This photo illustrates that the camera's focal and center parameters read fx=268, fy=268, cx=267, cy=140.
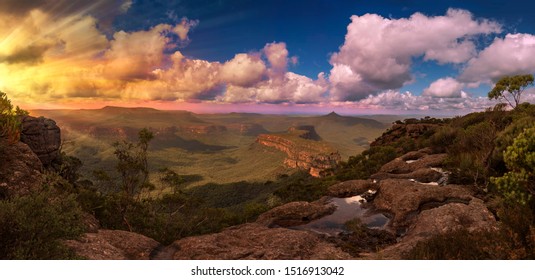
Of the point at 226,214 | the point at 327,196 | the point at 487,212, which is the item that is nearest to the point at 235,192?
the point at 226,214

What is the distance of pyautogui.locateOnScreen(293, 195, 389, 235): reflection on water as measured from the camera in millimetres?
15133

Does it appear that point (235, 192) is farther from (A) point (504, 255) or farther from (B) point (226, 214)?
(A) point (504, 255)

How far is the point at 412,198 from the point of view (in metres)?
16.0

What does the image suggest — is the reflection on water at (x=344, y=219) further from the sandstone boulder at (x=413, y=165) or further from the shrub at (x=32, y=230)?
the shrub at (x=32, y=230)

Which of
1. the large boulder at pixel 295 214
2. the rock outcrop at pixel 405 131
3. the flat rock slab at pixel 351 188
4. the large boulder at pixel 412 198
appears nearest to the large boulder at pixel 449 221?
the large boulder at pixel 412 198

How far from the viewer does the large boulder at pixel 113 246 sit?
9.14 metres

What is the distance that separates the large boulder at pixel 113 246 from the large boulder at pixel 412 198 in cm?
1247

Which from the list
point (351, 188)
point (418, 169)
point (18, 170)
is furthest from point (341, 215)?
point (18, 170)

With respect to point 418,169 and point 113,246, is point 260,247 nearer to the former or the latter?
point 113,246

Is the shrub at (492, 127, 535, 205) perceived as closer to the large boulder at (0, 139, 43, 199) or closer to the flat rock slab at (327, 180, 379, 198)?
the flat rock slab at (327, 180, 379, 198)

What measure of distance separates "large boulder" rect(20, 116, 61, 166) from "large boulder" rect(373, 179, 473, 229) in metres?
27.5

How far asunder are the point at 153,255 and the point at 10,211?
216 inches

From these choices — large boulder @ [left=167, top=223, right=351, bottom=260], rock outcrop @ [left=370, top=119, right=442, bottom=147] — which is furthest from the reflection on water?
rock outcrop @ [left=370, top=119, right=442, bottom=147]

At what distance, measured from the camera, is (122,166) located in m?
24.8
